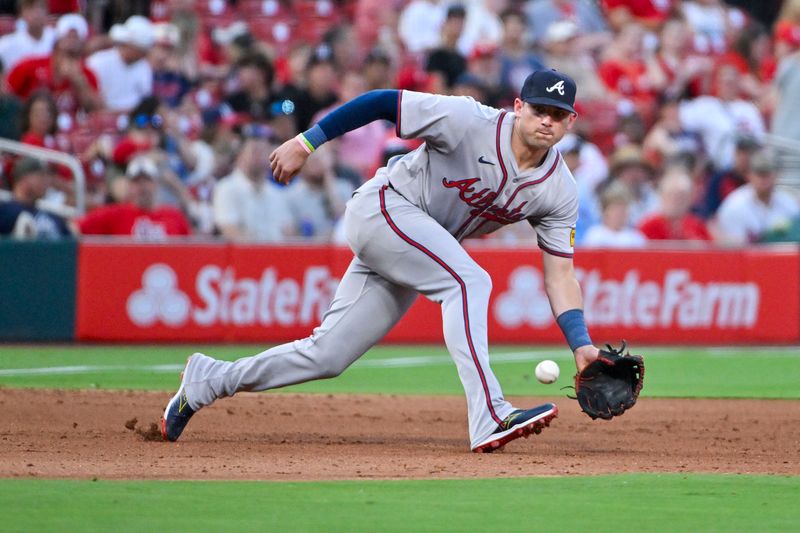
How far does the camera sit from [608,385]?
6465 mm

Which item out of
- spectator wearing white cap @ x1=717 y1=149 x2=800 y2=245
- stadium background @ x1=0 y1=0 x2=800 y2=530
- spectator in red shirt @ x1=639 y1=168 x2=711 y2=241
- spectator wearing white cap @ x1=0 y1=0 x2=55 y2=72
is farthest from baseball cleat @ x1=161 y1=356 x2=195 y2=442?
spectator wearing white cap @ x1=717 y1=149 x2=800 y2=245

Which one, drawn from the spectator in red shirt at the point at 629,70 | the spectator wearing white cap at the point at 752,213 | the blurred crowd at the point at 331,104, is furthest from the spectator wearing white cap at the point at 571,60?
the spectator wearing white cap at the point at 752,213

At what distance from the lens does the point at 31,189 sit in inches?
492

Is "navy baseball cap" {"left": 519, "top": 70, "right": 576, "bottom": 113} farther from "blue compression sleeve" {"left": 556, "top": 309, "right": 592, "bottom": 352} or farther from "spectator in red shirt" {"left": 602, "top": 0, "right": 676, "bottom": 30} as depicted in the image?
"spectator in red shirt" {"left": 602, "top": 0, "right": 676, "bottom": 30}

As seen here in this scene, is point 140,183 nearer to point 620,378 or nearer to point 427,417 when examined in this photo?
point 427,417

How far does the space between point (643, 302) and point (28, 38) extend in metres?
6.80

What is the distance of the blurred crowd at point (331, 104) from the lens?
43.2ft

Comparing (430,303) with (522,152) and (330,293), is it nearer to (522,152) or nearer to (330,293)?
(330,293)

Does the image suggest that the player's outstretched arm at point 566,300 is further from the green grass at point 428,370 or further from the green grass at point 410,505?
the green grass at point 428,370

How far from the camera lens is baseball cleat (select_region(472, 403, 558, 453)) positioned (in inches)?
243

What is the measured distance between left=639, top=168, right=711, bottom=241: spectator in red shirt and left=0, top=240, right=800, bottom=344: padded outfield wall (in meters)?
0.75

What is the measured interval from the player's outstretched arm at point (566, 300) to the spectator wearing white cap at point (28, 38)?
28.3ft

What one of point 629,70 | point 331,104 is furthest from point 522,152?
point 629,70

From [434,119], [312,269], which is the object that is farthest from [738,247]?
[434,119]
